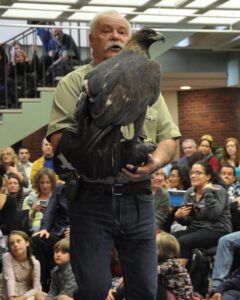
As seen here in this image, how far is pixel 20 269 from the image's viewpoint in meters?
5.36

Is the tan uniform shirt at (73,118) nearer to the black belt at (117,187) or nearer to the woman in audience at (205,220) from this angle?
the black belt at (117,187)

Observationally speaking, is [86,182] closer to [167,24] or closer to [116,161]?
[116,161]

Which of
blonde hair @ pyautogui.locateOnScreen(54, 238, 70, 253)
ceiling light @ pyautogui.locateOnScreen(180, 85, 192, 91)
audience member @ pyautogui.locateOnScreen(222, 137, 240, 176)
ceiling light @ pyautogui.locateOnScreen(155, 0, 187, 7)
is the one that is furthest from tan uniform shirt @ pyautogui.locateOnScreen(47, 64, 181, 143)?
ceiling light @ pyautogui.locateOnScreen(180, 85, 192, 91)

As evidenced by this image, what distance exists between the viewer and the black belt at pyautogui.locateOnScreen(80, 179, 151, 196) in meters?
2.22

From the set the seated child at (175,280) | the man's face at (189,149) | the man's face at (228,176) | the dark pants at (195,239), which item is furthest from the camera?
the man's face at (189,149)

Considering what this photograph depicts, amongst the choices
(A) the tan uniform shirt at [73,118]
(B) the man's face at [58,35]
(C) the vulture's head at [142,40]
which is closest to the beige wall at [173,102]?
(B) the man's face at [58,35]

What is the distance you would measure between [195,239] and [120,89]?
12.6ft

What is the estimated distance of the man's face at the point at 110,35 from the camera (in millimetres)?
2281

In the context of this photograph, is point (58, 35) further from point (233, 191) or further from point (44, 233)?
point (44, 233)

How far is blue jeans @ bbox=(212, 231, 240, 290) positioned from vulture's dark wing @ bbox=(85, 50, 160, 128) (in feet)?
11.7

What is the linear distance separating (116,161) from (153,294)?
0.56 meters

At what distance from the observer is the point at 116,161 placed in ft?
6.70

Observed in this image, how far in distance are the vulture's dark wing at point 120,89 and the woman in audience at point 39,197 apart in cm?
431

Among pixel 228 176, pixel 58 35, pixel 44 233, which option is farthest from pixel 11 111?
pixel 44 233
